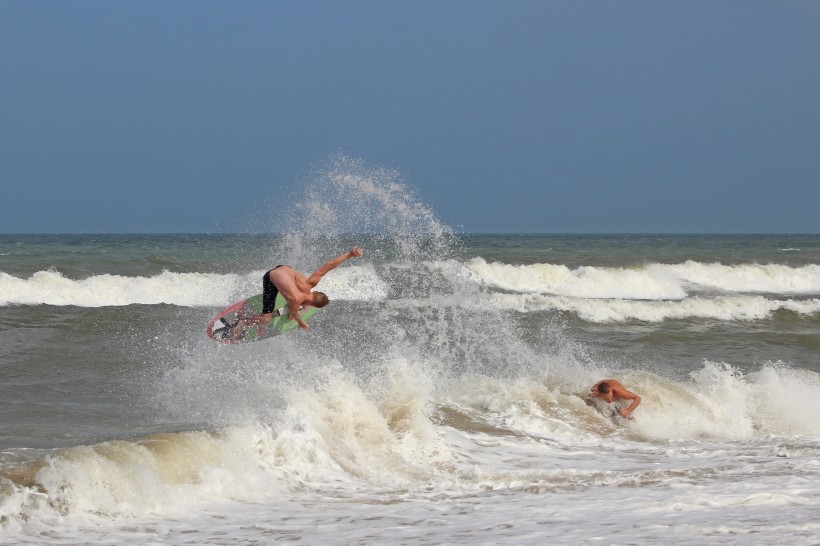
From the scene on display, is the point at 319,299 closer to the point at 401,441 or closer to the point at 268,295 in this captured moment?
the point at 268,295

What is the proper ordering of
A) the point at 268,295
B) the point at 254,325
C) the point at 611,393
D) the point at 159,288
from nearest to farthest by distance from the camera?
the point at 268,295 < the point at 254,325 < the point at 611,393 < the point at 159,288

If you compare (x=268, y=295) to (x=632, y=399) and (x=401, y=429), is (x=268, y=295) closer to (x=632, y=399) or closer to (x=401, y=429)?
(x=401, y=429)

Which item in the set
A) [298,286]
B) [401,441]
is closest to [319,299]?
[298,286]

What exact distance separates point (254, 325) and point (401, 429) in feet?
10.0

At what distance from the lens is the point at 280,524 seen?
6.95 m

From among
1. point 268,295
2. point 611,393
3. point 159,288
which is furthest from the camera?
point 159,288

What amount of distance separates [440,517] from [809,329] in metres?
18.7

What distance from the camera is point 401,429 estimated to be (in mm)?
10133

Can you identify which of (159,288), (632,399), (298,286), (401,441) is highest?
(159,288)

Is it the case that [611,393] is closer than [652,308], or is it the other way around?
[611,393]

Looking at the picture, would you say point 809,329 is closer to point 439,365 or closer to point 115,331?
point 439,365

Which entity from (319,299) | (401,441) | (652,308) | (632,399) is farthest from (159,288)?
(401,441)

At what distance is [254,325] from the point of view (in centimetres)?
1216

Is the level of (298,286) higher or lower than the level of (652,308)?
lower
